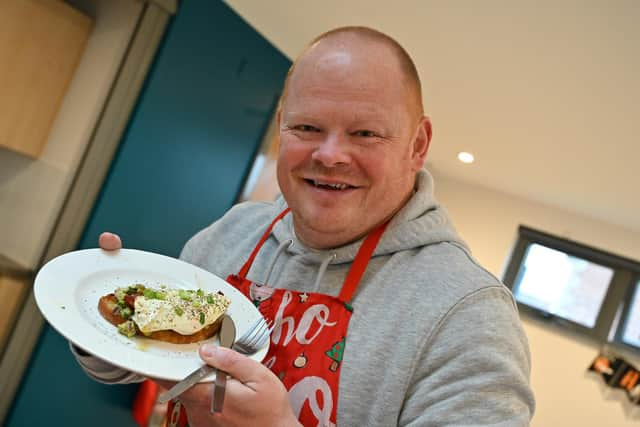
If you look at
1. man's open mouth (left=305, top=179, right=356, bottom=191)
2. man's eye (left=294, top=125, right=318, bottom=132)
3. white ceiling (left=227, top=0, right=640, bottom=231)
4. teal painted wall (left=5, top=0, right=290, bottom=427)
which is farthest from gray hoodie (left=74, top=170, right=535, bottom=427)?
teal painted wall (left=5, top=0, right=290, bottom=427)

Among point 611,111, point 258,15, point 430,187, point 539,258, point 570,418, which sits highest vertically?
point 611,111

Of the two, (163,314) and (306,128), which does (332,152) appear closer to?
(306,128)

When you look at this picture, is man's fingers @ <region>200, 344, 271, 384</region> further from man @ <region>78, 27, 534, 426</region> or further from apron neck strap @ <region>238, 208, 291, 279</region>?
apron neck strap @ <region>238, 208, 291, 279</region>

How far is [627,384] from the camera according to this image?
4.04 m

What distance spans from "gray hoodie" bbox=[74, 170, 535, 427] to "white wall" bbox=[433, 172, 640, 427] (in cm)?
396

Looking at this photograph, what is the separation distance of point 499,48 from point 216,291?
1623mm

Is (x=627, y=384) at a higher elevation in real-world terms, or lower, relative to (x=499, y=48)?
lower

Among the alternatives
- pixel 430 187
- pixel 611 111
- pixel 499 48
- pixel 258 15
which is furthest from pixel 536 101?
pixel 430 187

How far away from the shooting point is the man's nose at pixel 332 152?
2.74 feet

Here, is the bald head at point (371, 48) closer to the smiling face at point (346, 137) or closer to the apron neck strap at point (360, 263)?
the smiling face at point (346, 137)

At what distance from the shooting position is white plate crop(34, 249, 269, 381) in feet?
2.17

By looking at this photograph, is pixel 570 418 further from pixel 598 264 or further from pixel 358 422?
pixel 358 422

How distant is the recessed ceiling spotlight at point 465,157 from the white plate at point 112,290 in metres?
3.09

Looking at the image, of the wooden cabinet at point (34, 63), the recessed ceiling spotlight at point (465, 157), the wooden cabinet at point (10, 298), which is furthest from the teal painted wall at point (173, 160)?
the recessed ceiling spotlight at point (465, 157)
